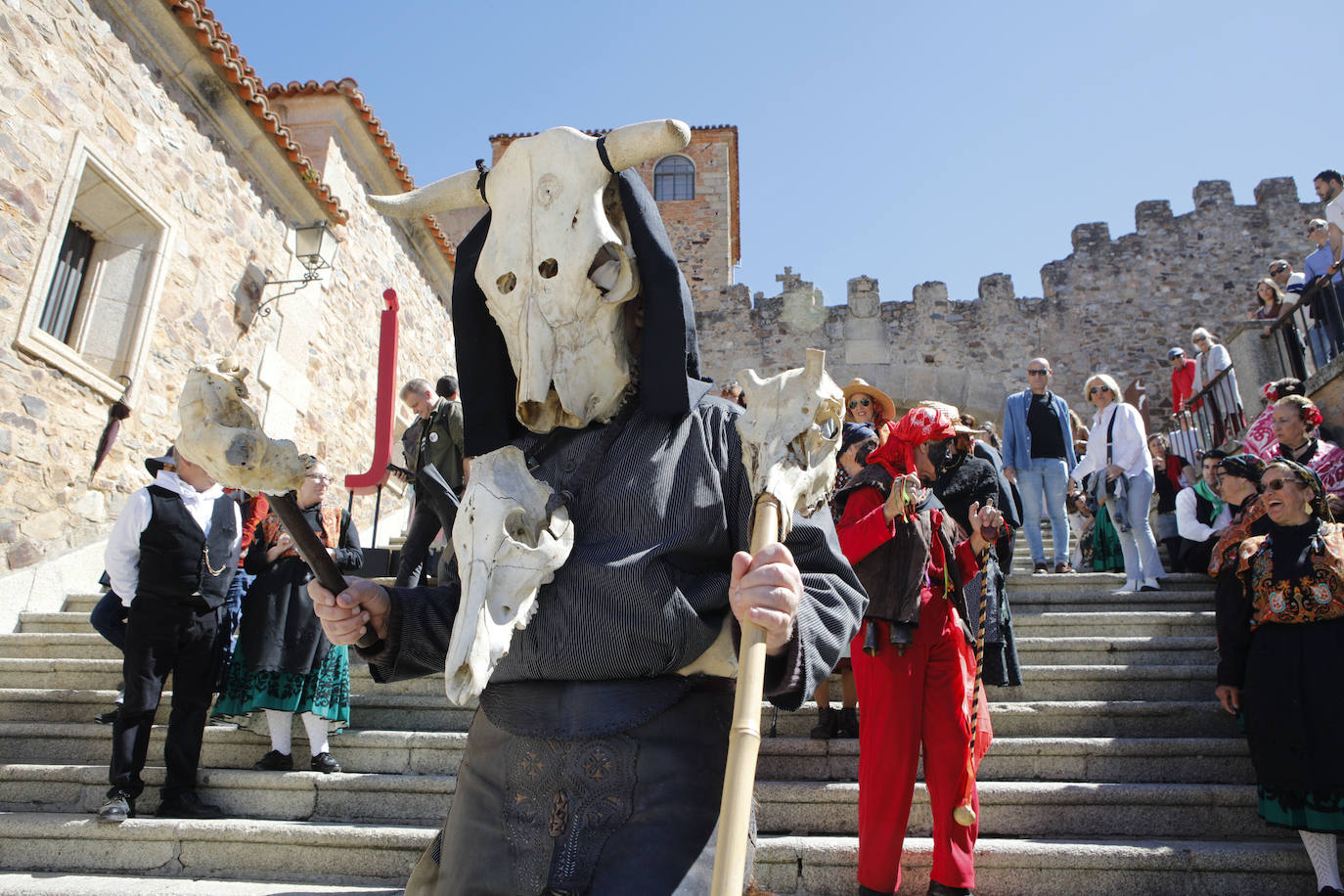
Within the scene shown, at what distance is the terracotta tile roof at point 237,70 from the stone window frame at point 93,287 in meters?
1.70

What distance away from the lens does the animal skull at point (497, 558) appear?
1.39m

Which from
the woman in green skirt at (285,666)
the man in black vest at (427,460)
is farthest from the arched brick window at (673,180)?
the woman in green skirt at (285,666)

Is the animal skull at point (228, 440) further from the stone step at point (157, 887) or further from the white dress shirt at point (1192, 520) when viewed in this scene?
the white dress shirt at point (1192, 520)

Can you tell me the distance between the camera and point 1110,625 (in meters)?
5.93

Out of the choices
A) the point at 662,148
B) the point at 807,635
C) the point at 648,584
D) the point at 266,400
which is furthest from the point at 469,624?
the point at 266,400

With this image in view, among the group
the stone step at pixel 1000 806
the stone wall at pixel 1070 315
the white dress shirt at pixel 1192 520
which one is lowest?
the stone step at pixel 1000 806

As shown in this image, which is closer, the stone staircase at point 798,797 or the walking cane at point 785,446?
the walking cane at point 785,446

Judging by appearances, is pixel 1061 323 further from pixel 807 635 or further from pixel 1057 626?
pixel 807 635

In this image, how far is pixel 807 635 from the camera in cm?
156

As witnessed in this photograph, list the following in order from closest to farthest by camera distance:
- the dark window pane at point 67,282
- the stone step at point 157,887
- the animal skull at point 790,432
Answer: the animal skull at point 790,432, the stone step at point 157,887, the dark window pane at point 67,282

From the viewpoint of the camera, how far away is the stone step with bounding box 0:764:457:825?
4.21 m

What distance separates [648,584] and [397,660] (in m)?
0.56

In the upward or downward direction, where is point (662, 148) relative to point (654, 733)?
upward

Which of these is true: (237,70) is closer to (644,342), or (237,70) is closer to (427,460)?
(427,460)
